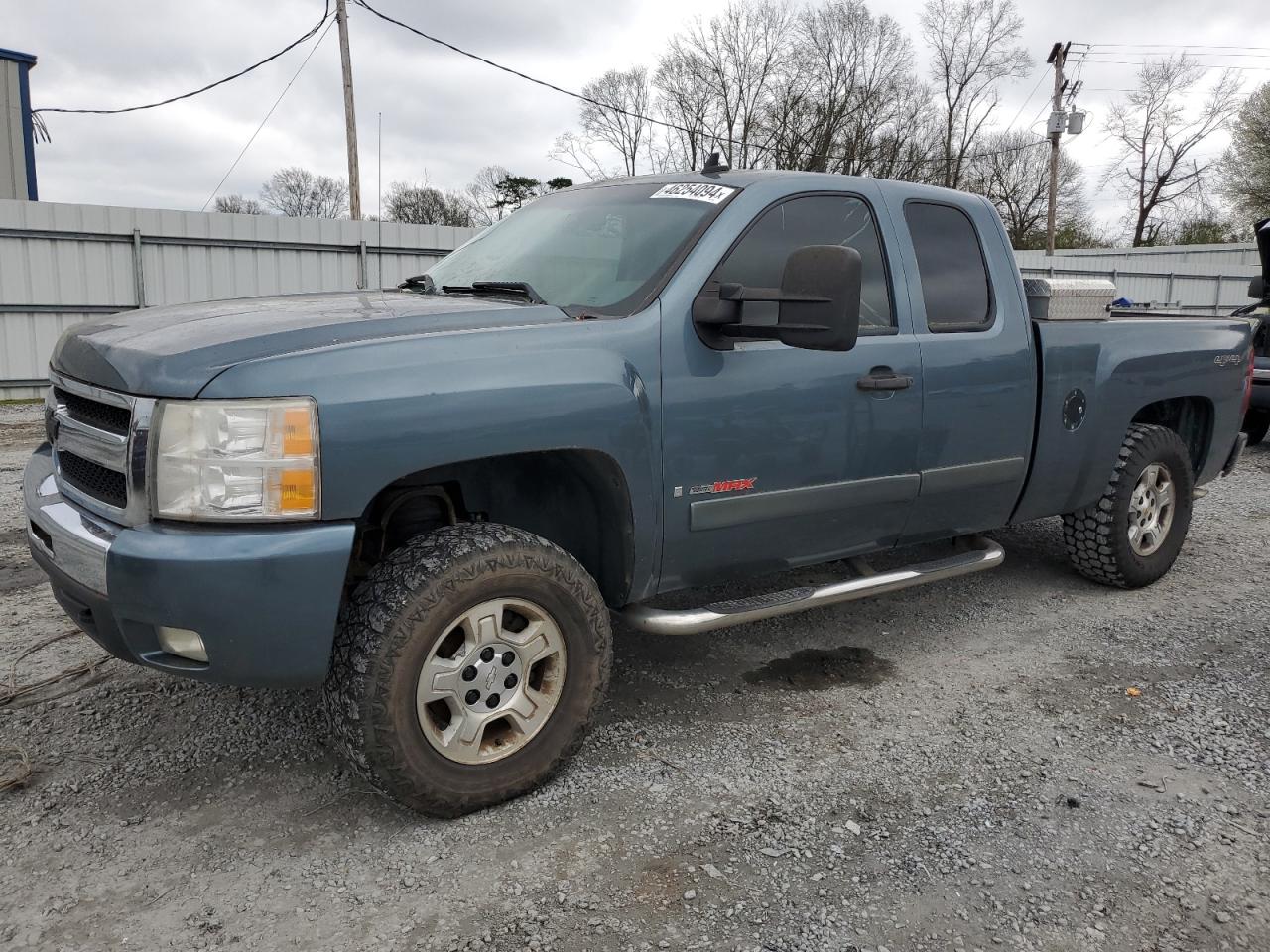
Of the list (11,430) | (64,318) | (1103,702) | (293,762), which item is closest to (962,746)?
(1103,702)

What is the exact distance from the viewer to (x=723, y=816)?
276 centimetres

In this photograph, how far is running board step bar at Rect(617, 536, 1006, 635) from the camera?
3.11 metres

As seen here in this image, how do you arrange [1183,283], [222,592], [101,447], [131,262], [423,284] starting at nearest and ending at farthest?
[222,592] → [101,447] → [423,284] → [131,262] → [1183,283]

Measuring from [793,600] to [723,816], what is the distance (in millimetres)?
865

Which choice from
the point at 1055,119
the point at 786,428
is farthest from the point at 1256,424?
the point at 1055,119

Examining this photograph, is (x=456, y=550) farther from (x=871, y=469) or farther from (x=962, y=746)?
(x=962, y=746)

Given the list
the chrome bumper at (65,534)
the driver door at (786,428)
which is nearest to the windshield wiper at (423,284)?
the driver door at (786,428)

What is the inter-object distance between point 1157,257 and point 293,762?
37945mm

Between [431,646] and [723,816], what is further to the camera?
[723,816]

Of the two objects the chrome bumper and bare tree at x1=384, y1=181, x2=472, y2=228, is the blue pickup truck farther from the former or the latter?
bare tree at x1=384, y1=181, x2=472, y2=228

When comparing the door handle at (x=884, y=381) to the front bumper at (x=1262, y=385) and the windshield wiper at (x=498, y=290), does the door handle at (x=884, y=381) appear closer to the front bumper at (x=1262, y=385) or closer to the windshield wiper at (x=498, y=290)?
the windshield wiper at (x=498, y=290)

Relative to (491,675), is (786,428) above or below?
above

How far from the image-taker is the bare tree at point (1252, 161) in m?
36.0

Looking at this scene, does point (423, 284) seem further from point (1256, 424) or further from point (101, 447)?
point (1256, 424)
